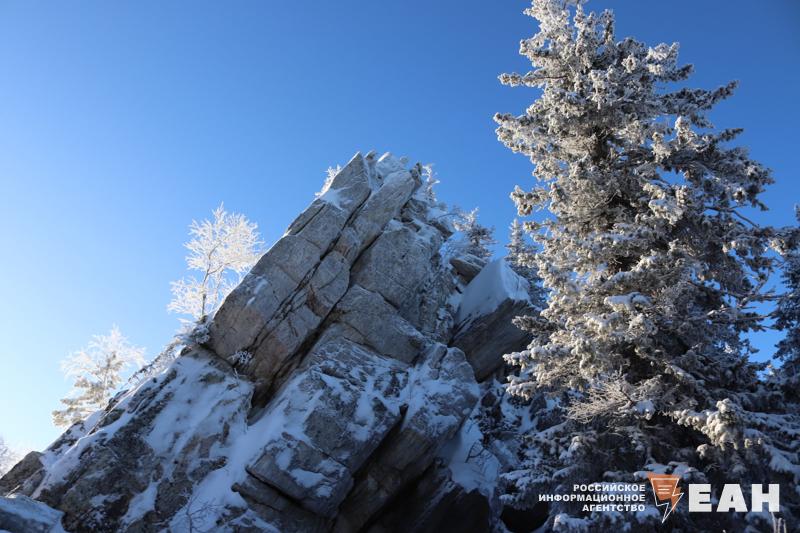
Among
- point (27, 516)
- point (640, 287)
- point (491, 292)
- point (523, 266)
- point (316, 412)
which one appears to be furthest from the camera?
point (523, 266)

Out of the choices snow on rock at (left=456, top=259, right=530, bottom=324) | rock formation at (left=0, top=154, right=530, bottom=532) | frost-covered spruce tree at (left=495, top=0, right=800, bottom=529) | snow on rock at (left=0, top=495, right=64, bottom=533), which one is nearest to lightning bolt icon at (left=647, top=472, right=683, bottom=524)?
frost-covered spruce tree at (left=495, top=0, right=800, bottom=529)

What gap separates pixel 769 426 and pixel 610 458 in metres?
3.22

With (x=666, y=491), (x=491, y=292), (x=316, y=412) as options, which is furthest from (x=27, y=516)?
(x=491, y=292)

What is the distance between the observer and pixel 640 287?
11.5m

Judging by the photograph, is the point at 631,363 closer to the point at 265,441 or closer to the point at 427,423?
the point at 427,423

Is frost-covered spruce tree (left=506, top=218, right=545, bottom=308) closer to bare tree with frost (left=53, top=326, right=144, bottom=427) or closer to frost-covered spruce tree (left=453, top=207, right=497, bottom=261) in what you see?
frost-covered spruce tree (left=453, top=207, right=497, bottom=261)

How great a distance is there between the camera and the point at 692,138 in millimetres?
11531

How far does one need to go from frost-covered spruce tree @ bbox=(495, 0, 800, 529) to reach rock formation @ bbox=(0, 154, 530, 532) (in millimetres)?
8205

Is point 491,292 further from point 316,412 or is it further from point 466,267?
point 316,412

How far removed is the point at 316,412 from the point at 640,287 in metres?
12.4

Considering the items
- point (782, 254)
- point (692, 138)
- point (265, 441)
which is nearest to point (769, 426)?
point (782, 254)

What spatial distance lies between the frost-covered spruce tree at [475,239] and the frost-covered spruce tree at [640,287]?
22.5 metres

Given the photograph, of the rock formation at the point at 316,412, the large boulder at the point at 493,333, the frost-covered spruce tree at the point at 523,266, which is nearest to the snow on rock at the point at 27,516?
the rock formation at the point at 316,412

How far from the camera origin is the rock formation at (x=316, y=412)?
52.5ft
